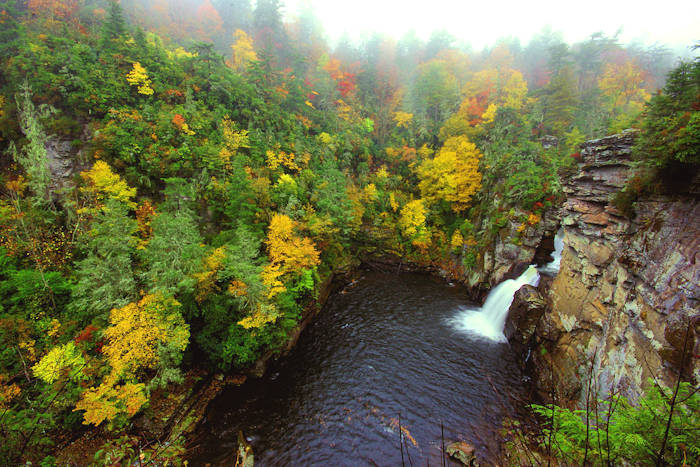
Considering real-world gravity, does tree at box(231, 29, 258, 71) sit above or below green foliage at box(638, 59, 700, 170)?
above

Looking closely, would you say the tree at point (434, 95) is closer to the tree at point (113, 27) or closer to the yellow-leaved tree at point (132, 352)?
the tree at point (113, 27)

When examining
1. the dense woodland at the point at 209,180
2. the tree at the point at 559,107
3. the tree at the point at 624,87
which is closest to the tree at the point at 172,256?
the dense woodland at the point at 209,180

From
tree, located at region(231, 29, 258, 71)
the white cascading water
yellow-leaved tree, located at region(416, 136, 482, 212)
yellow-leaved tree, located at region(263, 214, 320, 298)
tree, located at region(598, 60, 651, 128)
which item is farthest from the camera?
tree, located at region(231, 29, 258, 71)

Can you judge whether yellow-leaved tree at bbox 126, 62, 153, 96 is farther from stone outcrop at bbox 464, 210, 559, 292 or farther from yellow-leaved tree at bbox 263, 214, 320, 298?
stone outcrop at bbox 464, 210, 559, 292

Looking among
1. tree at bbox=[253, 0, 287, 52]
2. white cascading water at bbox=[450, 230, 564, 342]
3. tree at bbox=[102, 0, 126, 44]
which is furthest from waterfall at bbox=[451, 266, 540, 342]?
tree at bbox=[253, 0, 287, 52]

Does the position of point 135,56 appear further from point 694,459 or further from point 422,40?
point 422,40

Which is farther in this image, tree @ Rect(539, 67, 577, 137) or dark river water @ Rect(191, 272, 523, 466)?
tree @ Rect(539, 67, 577, 137)

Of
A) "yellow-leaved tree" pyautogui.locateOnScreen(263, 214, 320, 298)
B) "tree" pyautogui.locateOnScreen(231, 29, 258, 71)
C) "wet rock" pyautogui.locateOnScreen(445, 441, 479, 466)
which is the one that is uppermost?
"tree" pyautogui.locateOnScreen(231, 29, 258, 71)
